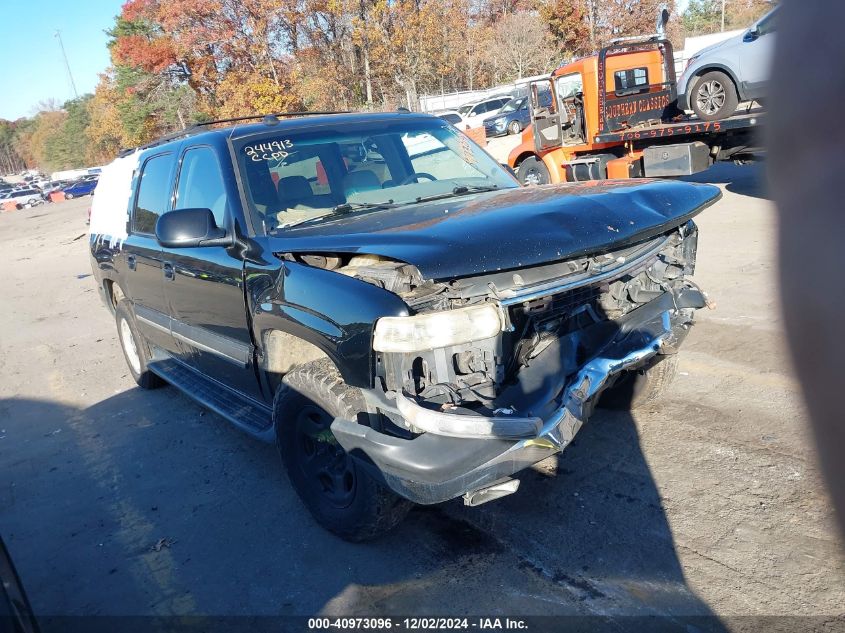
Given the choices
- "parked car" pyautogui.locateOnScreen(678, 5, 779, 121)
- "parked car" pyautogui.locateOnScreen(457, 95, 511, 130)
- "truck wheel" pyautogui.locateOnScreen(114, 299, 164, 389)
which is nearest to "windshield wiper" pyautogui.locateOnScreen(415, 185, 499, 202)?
"truck wheel" pyautogui.locateOnScreen(114, 299, 164, 389)

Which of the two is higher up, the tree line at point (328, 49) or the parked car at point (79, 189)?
the tree line at point (328, 49)

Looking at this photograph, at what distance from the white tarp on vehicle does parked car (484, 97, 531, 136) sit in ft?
70.7

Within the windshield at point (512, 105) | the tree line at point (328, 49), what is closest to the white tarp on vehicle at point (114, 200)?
the windshield at point (512, 105)

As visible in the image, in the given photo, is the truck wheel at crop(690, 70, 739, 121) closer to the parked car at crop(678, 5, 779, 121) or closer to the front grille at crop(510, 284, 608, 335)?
the parked car at crop(678, 5, 779, 121)

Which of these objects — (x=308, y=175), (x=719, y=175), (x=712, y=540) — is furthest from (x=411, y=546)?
(x=719, y=175)

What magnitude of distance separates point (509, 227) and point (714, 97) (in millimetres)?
9179

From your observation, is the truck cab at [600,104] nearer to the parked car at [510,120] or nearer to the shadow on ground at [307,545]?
the shadow on ground at [307,545]

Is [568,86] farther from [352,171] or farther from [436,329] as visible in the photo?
[436,329]

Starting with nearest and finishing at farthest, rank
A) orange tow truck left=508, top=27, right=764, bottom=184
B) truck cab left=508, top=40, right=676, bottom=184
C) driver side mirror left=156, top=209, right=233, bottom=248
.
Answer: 1. driver side mirror left=156, top=209, right=233, bottom=248
2. orange tow truck left=508, top=27, right=764, bottom=184
3. truck cab left=508, top=40, right=676, bottom=184

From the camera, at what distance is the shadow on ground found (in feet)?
9.68

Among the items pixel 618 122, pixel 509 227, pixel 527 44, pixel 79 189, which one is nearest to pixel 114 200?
pixel 509 227

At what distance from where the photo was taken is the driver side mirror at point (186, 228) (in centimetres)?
369

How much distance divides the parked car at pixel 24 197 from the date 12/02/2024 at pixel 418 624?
53.7m

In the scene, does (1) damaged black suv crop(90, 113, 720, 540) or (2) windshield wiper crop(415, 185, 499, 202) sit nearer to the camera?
(1) damaged black suv crop(90, 113, 720, 540)
